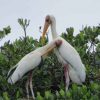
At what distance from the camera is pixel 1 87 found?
9.91m

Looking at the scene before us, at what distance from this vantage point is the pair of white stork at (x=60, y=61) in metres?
10.5

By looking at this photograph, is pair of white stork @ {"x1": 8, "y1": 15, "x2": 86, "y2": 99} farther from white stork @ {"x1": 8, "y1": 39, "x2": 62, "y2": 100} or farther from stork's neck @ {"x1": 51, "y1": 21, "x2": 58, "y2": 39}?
stork's neck @ {"x1": 51, "y1": 21, "x2": 58, "y2": 39}

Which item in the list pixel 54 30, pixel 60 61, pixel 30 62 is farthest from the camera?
pixel 54 30

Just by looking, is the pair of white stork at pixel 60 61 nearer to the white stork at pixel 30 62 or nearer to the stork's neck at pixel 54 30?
the white stork at pixel 30 62

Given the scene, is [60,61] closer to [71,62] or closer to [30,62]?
[71,62]

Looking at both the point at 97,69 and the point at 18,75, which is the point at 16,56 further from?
the point at 97,69

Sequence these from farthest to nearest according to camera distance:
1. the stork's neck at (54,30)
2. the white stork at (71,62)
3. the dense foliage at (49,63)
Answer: the stork's neck at (54,30)
the white stork at (71,62)
the dense foliage at (49,63)

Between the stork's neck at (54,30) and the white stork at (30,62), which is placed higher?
the stork's neck at (54,30)

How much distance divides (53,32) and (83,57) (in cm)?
96

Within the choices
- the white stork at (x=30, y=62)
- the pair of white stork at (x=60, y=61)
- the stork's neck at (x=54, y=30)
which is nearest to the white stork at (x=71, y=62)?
the pair of white stork at (x=60, y=61)

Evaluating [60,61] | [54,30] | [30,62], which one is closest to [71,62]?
[60,61]

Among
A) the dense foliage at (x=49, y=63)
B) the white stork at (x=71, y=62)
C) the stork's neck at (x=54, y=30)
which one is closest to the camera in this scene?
the dense foliage at (x=49, y=63)

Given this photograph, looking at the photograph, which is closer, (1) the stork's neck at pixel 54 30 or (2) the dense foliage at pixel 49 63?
(2) the dense foliage at pixel 49 63

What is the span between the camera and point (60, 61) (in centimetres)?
1104
